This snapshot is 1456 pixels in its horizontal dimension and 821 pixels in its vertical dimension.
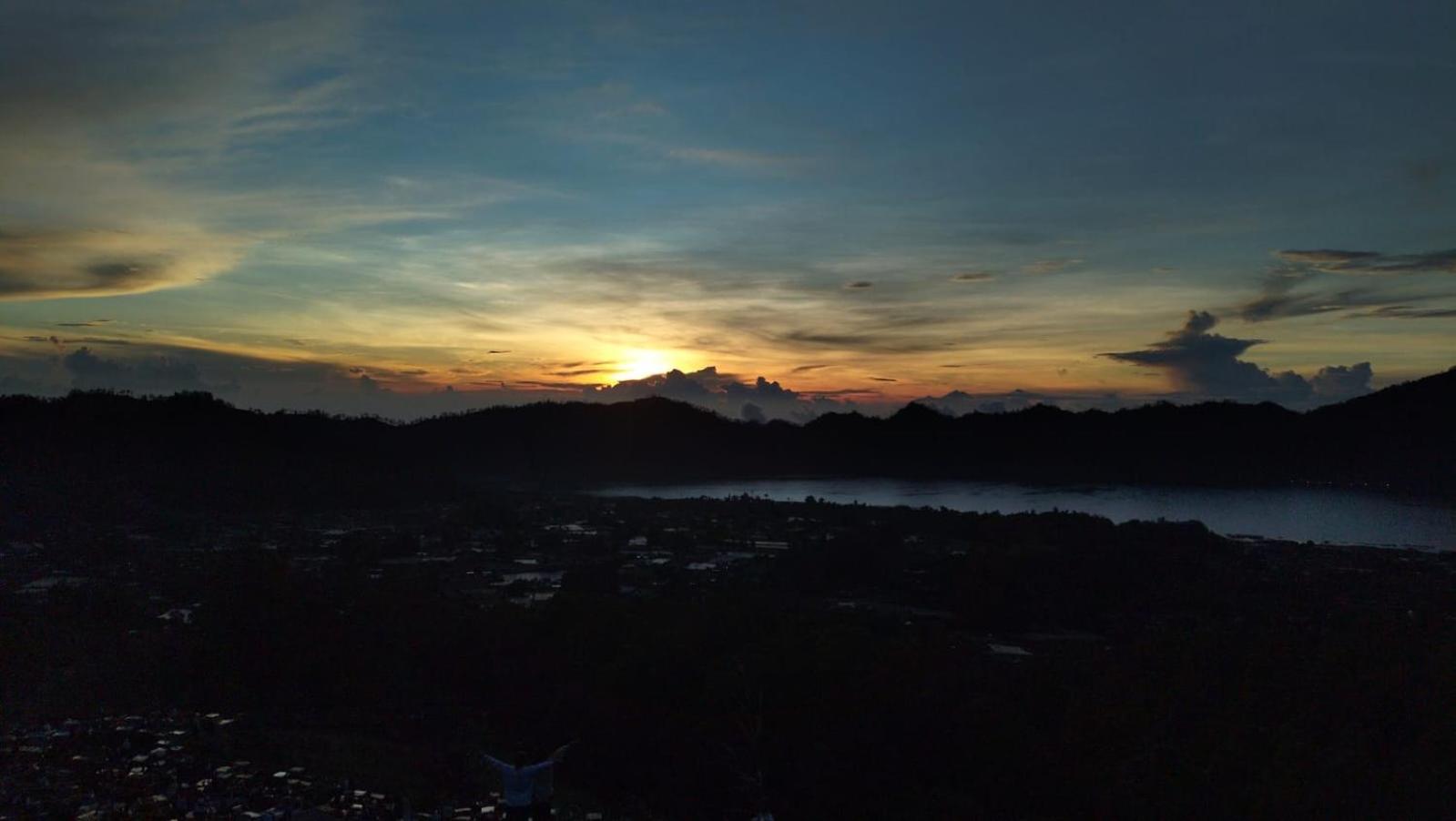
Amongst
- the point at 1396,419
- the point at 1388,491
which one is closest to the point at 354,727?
the point at 1388,491

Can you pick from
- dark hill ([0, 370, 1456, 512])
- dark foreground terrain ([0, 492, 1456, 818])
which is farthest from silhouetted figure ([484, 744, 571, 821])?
dark hill ([0, 370, 1456, 512])

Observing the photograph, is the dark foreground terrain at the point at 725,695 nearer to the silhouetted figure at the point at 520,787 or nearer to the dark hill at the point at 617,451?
the silhouetted figure at the point at 520,787

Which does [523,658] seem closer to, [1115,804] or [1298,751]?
[1115,804]

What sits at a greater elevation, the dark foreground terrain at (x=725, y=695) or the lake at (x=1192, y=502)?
the lake at (x=1192, y=502)

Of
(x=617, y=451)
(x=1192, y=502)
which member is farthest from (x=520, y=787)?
(x=617, y=451)

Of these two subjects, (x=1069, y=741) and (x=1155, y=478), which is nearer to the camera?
(x=1069, y=741)

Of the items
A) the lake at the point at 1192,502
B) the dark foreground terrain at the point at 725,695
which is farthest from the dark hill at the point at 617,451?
the dark foreground terrain at the point at 725,695
